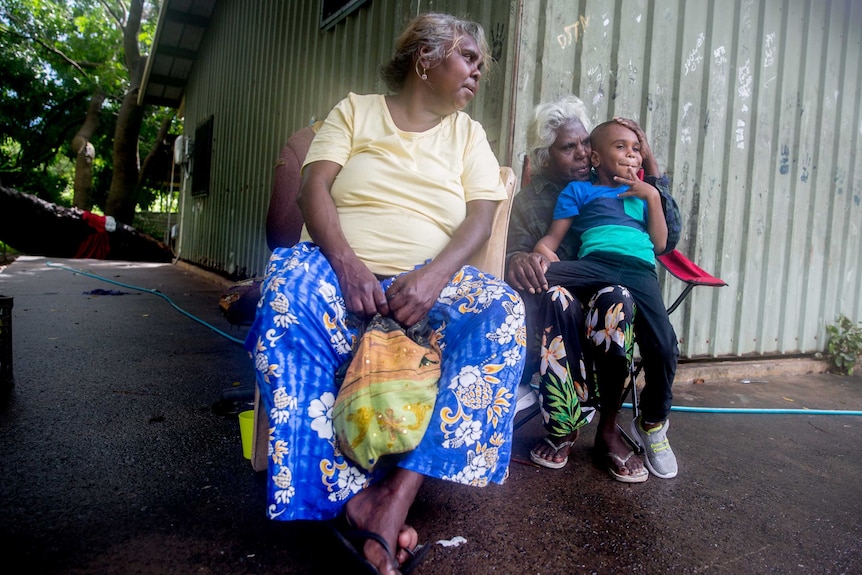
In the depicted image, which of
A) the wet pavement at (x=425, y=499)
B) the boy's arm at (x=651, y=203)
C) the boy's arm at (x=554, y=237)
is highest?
the boy's arm at (x=651, y=203)

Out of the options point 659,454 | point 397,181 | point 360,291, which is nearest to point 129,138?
point 397,181

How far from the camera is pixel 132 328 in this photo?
3.96 m

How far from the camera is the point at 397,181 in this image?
5.78 feet

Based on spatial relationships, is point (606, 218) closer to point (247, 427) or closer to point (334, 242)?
point (334, 242)

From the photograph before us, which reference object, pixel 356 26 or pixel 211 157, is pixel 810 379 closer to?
pixel 356 26

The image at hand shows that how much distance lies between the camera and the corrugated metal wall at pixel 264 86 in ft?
10.7

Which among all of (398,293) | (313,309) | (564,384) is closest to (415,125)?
(398,293)

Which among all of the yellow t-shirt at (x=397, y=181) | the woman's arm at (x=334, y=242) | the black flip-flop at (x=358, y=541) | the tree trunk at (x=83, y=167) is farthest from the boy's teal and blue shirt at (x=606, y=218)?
the tree trunk at (x=83, y=167)

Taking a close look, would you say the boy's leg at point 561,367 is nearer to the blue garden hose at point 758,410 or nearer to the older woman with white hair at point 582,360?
the older woman with white hair at point 582,360

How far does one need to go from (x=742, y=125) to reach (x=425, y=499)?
125 inches

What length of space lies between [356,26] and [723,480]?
12.7 ft

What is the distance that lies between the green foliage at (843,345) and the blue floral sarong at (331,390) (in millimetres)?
3631

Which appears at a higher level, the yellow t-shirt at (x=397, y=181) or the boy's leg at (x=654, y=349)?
the yellow t-shirt at (x=397, y=181)

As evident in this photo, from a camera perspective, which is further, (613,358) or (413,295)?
(613,358)
